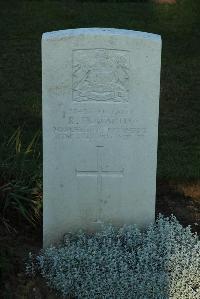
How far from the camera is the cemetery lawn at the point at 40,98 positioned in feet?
17.5

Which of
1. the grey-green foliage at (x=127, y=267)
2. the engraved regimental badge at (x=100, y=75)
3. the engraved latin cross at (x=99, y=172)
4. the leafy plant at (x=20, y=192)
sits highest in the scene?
the engraved regimental badge at (x=100, y=75)

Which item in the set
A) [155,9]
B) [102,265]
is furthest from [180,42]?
[102,265]

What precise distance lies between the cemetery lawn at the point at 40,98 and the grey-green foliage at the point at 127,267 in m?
0.19

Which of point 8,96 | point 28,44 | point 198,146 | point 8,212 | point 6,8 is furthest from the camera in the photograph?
point 6,8

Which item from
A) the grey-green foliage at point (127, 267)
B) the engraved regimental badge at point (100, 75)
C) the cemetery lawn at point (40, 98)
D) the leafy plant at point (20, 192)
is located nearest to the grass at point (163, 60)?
the cemetery lawn at point (40, 98)

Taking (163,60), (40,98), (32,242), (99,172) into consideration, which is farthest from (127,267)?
(163,60)

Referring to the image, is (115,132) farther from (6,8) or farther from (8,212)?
(6,8)

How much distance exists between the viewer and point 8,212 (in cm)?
538

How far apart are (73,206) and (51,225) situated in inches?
8.3

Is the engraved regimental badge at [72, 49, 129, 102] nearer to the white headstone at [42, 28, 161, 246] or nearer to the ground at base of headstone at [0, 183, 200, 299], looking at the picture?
the white headstone at [42, 28, 161, 246]

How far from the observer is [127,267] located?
4488 mm

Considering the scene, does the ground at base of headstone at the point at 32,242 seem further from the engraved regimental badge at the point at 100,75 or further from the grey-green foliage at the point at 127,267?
the engraved regimental badge at the point at 100,75

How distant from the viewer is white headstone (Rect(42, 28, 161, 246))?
4.55 metres

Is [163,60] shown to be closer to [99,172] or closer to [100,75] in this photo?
[99,172]
